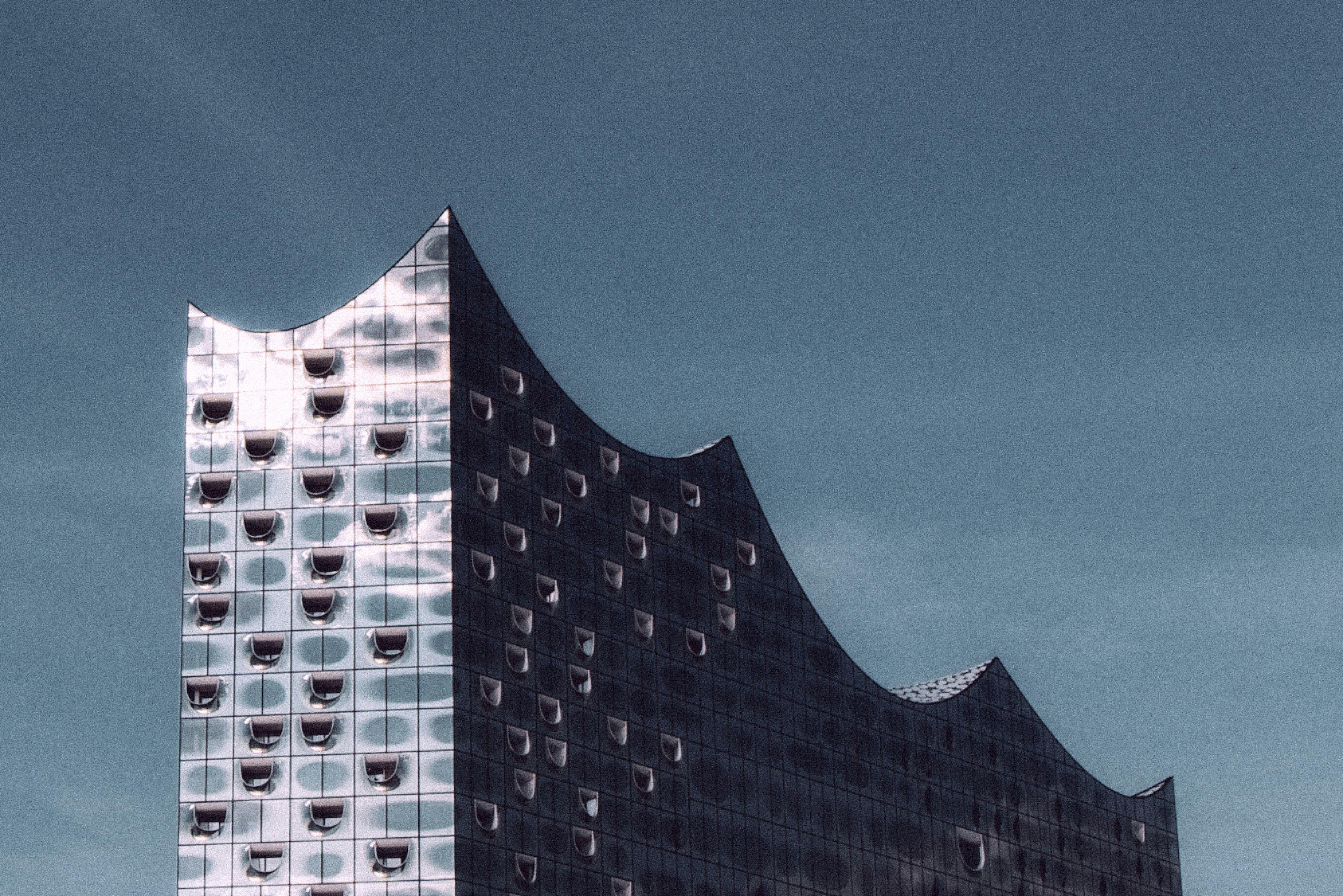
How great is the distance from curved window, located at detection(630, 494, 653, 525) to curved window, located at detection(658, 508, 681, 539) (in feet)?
2.50

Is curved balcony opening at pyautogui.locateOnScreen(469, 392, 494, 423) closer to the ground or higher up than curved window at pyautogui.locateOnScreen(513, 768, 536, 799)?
higher up

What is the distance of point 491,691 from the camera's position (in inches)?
3477

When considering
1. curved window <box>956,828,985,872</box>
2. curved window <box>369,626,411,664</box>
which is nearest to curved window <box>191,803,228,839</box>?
curved window <box>369,626,411,664</box>

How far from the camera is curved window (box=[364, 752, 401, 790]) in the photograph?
85.9 m

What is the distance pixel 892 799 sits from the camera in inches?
4301

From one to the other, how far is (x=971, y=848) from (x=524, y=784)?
32292 mm

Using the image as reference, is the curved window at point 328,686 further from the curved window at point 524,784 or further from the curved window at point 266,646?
the curved window at point 524,784

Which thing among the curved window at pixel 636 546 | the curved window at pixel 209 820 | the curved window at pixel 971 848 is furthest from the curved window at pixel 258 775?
the curved window at pixel 971 848

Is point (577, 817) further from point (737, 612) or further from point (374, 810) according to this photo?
point (737, 612)

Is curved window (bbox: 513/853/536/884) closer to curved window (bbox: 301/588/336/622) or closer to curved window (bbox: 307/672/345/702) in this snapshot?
curved window (bbox: 307/672/345/702)

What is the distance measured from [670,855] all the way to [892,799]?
58.6 feet

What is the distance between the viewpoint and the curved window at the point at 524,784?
88188mm

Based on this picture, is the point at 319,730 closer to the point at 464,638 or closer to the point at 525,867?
the point at 464,638

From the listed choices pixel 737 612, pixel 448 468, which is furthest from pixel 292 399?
pixel 737 612
